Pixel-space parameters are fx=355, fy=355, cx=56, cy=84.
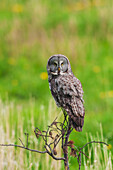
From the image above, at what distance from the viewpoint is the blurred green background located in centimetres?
645

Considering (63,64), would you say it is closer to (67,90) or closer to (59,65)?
(59,65)

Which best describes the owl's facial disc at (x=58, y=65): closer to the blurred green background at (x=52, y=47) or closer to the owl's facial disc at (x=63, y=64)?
the owl's facial disc at (x=63, y=64)

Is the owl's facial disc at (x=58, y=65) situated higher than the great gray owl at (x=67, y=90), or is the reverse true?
the owl's facial disc at (x=58, y=65)

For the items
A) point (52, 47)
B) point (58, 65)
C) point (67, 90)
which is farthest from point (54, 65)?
point (52, 47)

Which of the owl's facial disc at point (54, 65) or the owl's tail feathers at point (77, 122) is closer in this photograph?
the owl's tail feathers at point (77, 122)

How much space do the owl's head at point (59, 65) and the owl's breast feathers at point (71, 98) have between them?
0.14 ft

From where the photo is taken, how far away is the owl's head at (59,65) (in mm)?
1736

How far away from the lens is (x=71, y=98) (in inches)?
64.8

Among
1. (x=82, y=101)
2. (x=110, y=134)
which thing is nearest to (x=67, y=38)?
(x=110, y=134)

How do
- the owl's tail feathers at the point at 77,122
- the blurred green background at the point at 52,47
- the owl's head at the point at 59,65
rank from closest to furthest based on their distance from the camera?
the owl's tail feathers at the point at 77,122 → the owl's head at the point at 59,65 → the blurred green background at the point at 52,47

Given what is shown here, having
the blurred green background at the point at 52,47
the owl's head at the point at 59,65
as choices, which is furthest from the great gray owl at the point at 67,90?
the blurred green background at the point at 52,47

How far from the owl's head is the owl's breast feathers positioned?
0.04m

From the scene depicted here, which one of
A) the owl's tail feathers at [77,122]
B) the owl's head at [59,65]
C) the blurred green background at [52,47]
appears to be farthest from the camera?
the blurred green background at [52,47]

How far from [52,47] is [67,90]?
230 inches
